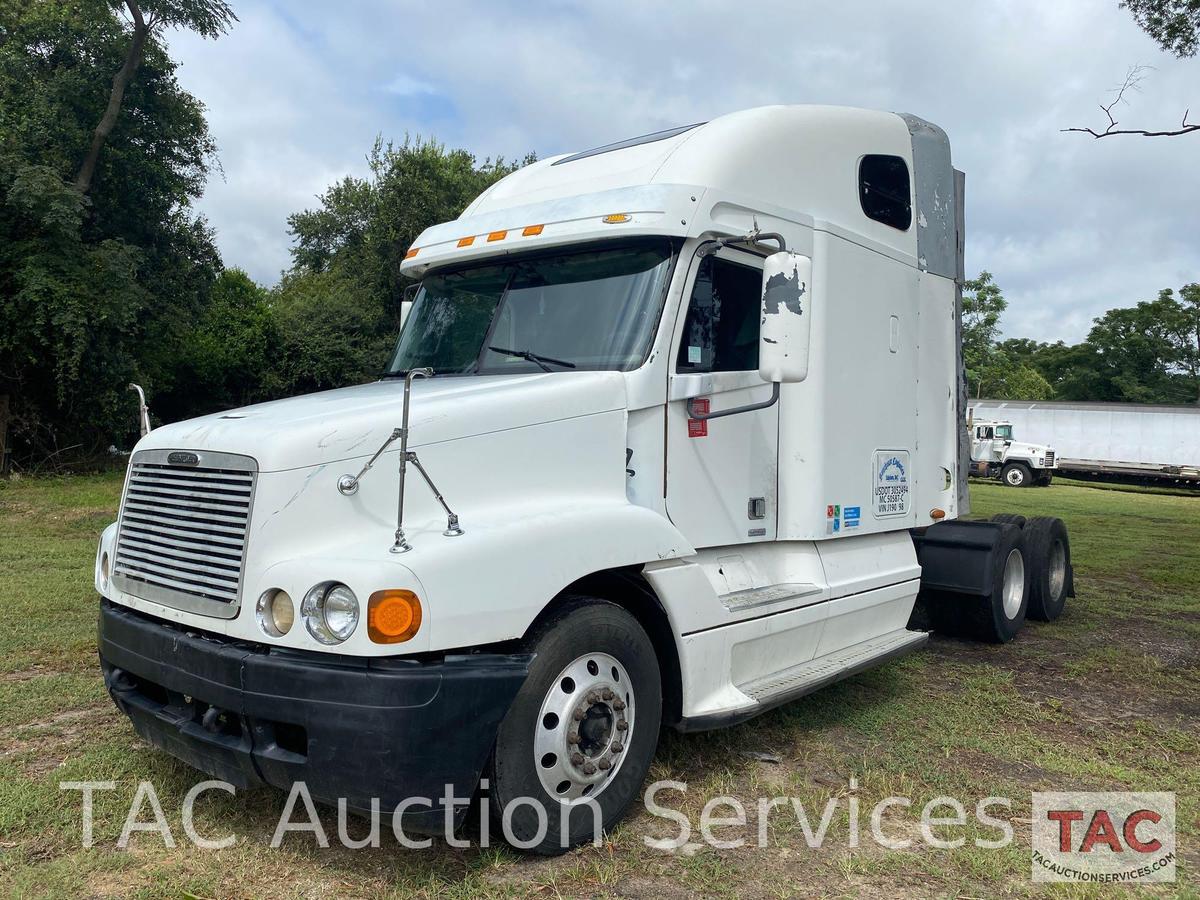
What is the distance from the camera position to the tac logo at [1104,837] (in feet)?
12.3

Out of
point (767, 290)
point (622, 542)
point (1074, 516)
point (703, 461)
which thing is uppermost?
point (767, 290)

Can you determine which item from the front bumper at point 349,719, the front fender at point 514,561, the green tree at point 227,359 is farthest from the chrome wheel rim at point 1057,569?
the green tree at point 227,359

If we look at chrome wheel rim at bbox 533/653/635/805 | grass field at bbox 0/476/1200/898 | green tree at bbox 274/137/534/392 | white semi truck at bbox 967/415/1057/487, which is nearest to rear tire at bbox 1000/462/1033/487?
white semi truck at bbox 967/415/1057/487

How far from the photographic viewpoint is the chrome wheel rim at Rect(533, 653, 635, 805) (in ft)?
12.0

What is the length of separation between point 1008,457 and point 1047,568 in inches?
1030

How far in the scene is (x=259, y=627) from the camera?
336 cm

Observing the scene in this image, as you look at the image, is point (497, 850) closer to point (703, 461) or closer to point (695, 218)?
point (703, 461)

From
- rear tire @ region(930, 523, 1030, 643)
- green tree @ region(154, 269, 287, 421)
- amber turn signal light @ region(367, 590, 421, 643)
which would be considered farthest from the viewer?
green tree @ region(154, 269, 287, 421)

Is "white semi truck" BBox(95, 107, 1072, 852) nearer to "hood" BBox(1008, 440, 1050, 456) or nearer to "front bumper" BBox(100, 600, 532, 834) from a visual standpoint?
"front bumper" BBox(100, 600, 532, 834)

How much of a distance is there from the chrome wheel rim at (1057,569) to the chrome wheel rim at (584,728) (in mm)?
6129

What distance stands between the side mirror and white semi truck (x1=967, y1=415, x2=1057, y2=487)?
29466mm

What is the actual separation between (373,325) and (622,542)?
27.2 meters

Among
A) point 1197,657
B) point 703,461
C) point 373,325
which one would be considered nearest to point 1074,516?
point 1197,657

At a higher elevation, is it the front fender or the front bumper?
the front fender
